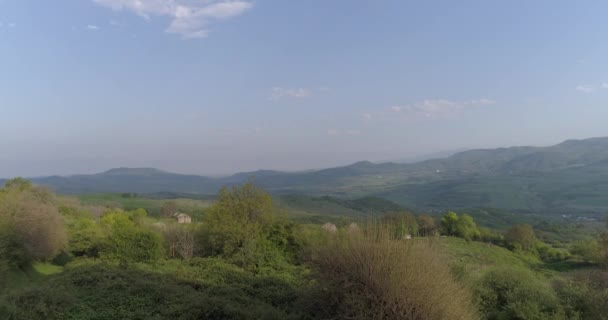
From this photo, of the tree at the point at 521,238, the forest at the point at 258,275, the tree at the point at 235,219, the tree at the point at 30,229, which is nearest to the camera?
the forest at the point at 258,275

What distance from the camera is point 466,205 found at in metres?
167

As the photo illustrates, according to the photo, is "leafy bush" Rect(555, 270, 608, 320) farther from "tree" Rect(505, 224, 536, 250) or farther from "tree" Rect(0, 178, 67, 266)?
"tree" Rect(505, 224, 536, 250)

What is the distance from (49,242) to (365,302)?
26661 millimetres

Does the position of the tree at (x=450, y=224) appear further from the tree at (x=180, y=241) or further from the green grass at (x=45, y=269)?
the green grass at (x=45, y=269)

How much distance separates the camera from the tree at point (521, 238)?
56938 millimetres

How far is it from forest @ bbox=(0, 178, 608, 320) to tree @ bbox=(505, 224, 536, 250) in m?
26.7

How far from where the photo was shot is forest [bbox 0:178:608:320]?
10.7 metres

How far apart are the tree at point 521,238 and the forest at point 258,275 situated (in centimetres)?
2665

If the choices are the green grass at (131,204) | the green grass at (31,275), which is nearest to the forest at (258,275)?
the green grass at (31,275)

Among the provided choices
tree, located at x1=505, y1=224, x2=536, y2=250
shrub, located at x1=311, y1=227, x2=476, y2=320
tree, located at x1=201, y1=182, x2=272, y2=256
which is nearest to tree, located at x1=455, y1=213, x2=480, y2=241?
tree, located at x1=505, y1=224, x2=536, y2=250

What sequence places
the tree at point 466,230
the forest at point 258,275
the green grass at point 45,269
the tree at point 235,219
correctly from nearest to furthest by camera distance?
the forest at point 258,275, the green grass at point 45,269, the tree at point 235,219, the tree at point 466,230

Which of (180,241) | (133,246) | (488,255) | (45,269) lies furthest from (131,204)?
(488,255)

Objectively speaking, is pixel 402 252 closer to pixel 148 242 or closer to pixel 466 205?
pixel 148 242

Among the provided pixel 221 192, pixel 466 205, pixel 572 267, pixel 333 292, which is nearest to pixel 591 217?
pixel 466 205
